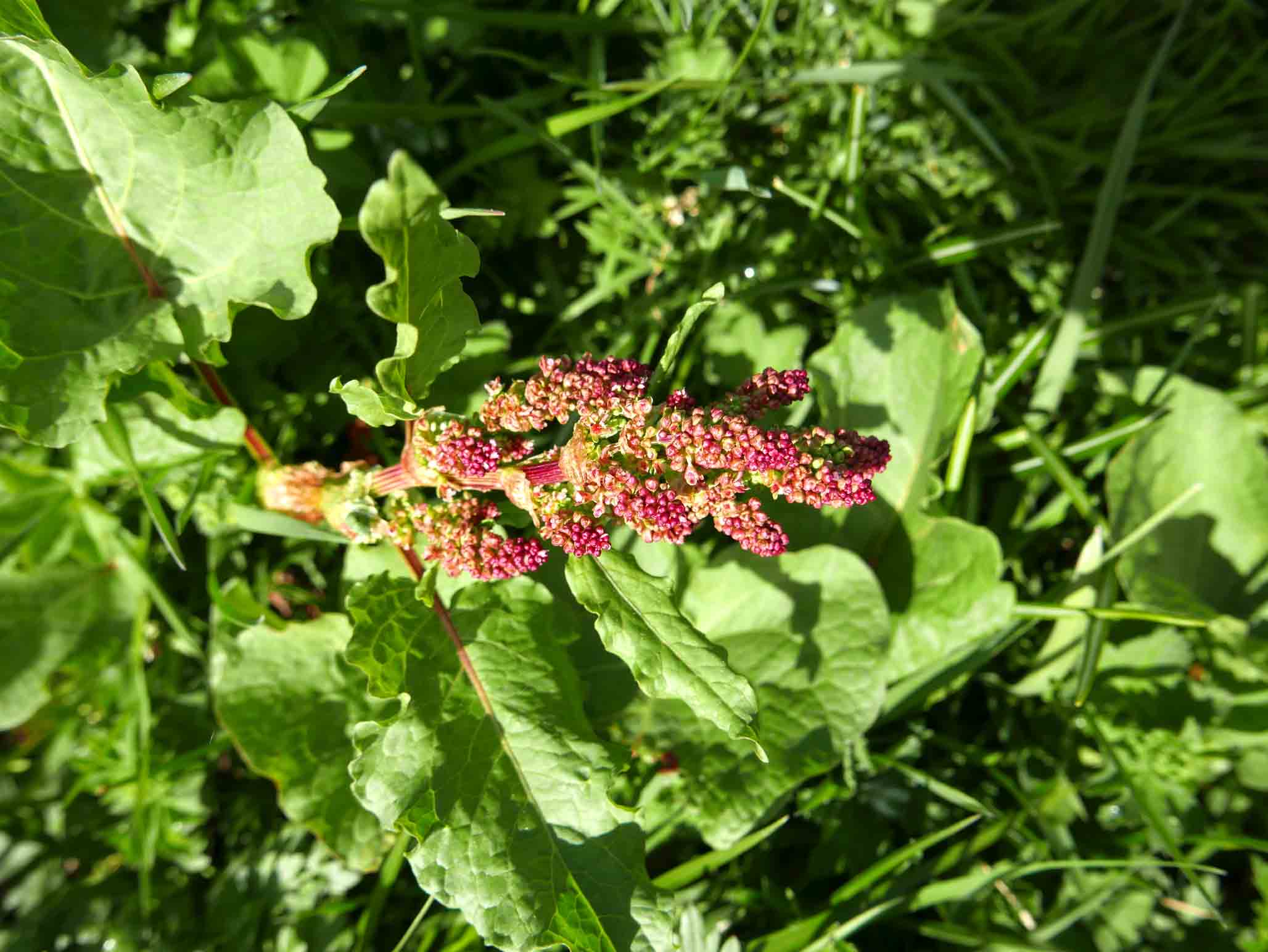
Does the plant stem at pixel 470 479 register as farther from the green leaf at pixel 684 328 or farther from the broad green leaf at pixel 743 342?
the broad green leaf at pixel 743 342

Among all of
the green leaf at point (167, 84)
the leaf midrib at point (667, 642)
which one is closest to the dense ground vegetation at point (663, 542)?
the leaf midrib at point (667, 642)

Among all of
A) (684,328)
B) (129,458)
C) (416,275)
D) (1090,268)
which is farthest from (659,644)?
(1090,268)

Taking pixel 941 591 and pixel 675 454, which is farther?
pixel 941 591

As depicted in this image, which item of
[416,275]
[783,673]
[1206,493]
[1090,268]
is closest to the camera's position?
[416,275]

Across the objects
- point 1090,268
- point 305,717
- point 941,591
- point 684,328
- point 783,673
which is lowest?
point 305,717

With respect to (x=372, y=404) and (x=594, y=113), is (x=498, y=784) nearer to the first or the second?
(x=372, y=404)

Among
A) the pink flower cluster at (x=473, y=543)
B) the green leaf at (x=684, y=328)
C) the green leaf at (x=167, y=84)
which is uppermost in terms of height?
the green leaf at (x=167, y=84)

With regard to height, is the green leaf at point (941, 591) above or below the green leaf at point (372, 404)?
below
